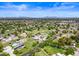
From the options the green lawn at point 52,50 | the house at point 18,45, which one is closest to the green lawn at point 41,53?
the green lawn at point 52,50

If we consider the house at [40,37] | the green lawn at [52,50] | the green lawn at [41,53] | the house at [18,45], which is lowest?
the green lawn at [41,53]

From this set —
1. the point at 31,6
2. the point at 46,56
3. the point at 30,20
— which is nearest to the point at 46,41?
the point at 46,56

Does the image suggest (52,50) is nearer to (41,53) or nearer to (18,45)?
(41,53)

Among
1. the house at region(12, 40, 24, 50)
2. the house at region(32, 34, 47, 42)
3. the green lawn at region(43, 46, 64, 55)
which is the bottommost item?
the green lawn at region(43, 46, 64, 55)

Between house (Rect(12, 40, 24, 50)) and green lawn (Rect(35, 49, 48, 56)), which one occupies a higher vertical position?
house (Rect(12, 40, 24, 50))

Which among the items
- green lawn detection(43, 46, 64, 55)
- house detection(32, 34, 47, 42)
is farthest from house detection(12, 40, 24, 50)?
green lawn detection(43, 46, 64, 55)

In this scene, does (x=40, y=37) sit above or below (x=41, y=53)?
above

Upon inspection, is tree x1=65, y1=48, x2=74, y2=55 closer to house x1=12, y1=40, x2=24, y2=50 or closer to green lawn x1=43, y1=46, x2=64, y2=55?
green lawn x1=43, y1=46, x2=64, y2=55

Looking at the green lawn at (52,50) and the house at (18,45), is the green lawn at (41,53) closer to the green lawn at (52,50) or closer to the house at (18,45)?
the green lawn at (52,50)

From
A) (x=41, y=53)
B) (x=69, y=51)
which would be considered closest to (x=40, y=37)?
(x=41, y=53)

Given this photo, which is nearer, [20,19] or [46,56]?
[46,56]

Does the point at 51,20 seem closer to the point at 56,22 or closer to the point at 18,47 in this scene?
the point at 56,22
